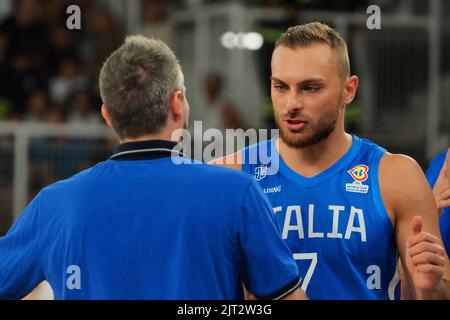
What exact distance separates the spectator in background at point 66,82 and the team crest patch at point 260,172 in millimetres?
6227

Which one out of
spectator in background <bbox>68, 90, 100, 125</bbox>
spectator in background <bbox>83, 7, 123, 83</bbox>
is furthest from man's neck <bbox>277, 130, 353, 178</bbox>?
spectator in background <bbox>83, 7, 123, 83</bbox>

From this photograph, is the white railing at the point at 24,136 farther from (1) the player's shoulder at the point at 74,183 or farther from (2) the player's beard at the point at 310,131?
(1) the player's shoulder at the point at 74,183

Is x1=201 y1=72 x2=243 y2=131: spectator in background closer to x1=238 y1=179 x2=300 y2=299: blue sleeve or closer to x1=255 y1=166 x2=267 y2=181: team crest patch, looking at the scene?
x1=255 y1=166 x2=267 y2=181: team crest patch

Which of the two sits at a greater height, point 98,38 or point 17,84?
point 98,38

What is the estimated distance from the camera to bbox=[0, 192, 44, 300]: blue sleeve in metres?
3.31

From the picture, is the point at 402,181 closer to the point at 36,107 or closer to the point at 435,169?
the point at 435,169

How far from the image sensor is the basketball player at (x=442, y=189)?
455 cm

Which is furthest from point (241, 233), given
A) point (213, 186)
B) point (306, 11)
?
point (306, 11)

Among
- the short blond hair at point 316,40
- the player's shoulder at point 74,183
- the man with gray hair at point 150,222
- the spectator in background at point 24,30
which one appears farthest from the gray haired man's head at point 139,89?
the spectator in background at point 24,30

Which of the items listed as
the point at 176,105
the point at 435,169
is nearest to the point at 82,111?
the point at 435,169

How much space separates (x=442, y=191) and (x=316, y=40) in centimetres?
105

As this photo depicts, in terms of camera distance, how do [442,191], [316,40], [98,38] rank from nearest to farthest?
[316,40] < [442,191] < [98,38]

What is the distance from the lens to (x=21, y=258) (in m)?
3.33

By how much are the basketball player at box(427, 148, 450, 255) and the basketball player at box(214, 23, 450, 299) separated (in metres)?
0.40
